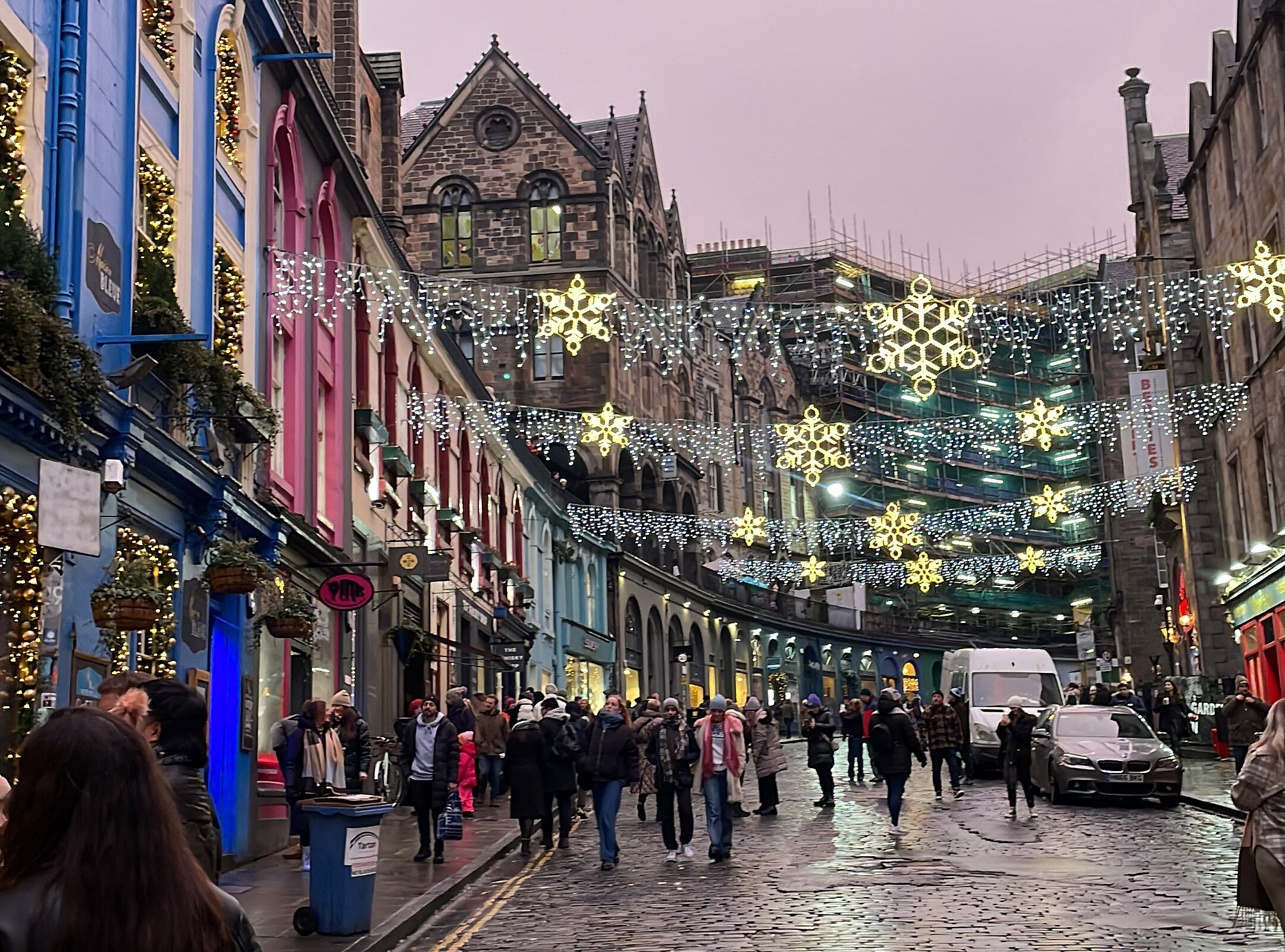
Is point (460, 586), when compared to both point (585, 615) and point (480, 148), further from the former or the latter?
point (480, 148)

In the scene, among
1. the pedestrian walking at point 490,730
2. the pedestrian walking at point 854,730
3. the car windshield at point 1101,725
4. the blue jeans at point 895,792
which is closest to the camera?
the blue jeans at point 895,792

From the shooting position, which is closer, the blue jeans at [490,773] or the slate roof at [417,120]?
the blue jeans at [490,773]

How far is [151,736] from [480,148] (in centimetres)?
5095

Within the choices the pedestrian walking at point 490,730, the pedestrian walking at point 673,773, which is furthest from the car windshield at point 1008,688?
the pedestrian walking at point 673,773

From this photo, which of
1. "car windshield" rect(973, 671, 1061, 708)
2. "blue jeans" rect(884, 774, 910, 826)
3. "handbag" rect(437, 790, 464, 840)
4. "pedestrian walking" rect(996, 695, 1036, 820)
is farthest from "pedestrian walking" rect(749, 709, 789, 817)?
"car windshield" rect(973, 671, 1061, 708)

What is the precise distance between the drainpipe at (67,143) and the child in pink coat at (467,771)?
12214 millimetres

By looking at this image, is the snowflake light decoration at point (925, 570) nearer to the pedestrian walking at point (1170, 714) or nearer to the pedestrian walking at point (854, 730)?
the pedestrian walking at point (1170, 714)

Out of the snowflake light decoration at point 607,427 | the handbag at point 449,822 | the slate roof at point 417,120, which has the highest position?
the slate roof at point 417,120

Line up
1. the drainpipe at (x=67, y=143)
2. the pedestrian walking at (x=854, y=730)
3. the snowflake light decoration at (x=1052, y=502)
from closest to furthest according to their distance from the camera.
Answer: the drainpipe at (x=67, y=143) < the pedestrian walking at (x=854, y=730) < the snowflake light decoration at (x=1052, y=502)

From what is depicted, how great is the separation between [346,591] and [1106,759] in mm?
10757

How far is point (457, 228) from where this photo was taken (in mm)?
57062

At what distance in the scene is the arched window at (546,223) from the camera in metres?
56.2

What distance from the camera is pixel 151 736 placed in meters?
7.41

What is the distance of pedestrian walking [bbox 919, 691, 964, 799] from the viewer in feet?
85.4
